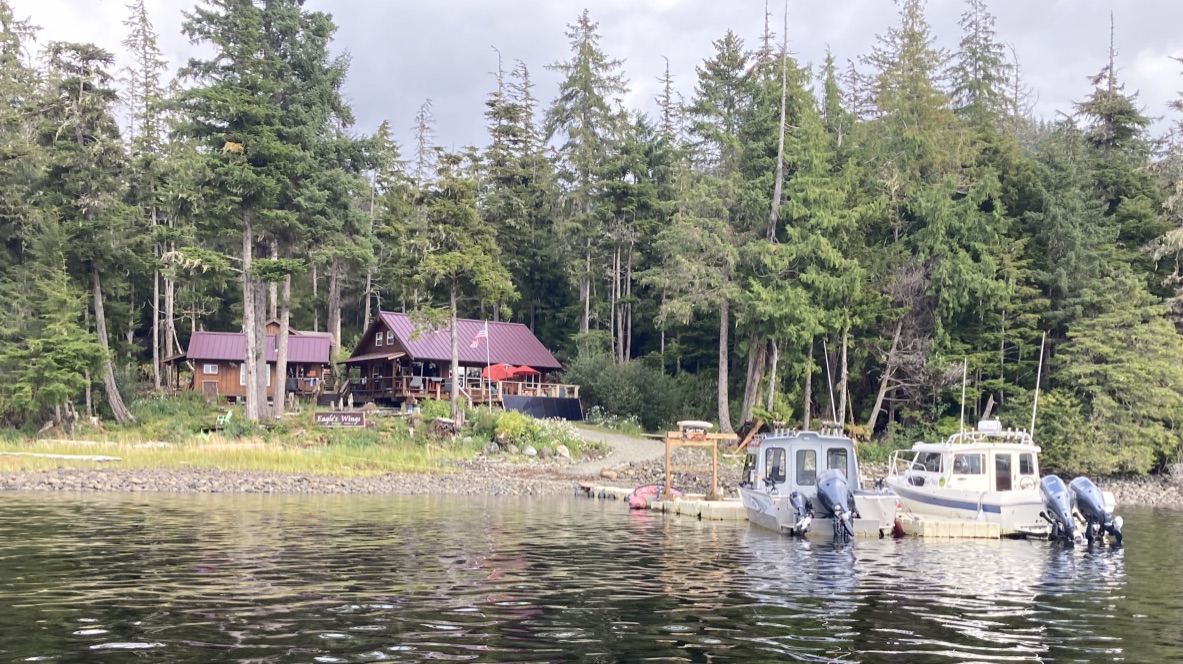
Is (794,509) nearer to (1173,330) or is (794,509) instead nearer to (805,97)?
(1173,330)

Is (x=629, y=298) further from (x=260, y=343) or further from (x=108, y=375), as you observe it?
(x=108, y=375)

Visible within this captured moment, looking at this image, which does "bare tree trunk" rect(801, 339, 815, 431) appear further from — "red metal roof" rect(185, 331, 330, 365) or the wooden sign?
"red metal roof" rect(185, 331, 330, 365)

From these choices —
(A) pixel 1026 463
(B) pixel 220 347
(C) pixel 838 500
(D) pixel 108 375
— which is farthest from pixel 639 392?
(C) pixel 838 500

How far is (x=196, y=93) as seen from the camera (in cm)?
4141

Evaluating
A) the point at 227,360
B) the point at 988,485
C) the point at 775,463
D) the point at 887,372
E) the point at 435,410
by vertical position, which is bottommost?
the point at 988,485

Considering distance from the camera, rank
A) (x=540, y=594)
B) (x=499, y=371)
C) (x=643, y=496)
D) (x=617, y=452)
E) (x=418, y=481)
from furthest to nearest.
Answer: (x=499, y=371)
(x=617, y=452)
(x=418, y=481)
(x=643, y=496)
(x=540, y=594)

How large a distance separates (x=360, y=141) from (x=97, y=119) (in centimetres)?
1167

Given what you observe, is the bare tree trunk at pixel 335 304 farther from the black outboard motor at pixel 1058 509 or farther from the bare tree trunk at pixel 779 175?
the black outboard motor at pixel 1058 509

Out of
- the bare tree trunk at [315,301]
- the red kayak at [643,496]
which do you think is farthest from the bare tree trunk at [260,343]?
the red kayak at [643,496]

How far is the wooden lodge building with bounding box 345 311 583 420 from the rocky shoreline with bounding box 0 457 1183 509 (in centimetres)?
1184

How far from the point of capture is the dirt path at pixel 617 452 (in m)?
39.3

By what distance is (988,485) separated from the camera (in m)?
24.7

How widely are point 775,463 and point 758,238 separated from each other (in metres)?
25.1

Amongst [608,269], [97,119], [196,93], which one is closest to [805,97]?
[608,269]
